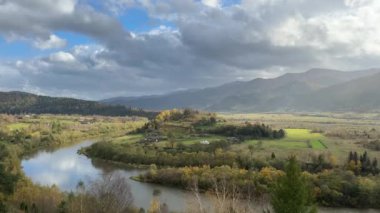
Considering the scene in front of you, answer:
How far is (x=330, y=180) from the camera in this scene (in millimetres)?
53125

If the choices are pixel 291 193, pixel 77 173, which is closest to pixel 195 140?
pixel 77 173

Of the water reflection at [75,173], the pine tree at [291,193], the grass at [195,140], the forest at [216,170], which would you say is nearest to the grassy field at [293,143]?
the forest at [216,170]

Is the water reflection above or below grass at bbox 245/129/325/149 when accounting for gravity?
below

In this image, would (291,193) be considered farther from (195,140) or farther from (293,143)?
(195,140)

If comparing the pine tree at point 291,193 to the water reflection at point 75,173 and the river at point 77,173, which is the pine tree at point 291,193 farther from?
the water reflection at point 75,173

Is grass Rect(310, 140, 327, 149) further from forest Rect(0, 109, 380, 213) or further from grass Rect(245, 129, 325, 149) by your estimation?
forest Rect(0, 109, 380, 213)

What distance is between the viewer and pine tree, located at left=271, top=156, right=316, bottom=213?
63.6ft

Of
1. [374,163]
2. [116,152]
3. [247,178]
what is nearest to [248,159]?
[247,178]

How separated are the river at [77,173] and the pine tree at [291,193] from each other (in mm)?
24525

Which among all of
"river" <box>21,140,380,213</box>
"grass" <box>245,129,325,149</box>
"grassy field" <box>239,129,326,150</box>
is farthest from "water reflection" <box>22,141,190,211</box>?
"grass" <box>245,129,325,149</box>

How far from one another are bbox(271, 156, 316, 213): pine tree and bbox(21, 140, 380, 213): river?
2453 cm

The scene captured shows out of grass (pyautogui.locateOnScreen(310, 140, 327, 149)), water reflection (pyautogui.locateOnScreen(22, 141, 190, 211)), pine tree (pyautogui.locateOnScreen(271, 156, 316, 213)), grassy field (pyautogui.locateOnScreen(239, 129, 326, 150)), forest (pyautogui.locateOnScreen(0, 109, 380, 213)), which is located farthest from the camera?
grassy field (pyautogui.locateOnScreen(239, 129, 326, 150))

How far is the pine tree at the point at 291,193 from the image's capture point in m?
19.4

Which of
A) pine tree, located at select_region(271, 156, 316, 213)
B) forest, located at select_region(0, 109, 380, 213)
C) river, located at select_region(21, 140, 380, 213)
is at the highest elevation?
pine tree, located at select_region(271, 156, 316, 213)
